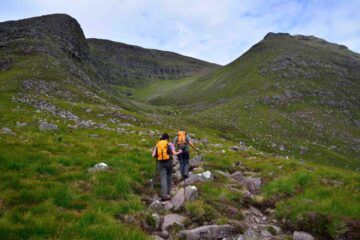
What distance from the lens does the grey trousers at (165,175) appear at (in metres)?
12.7

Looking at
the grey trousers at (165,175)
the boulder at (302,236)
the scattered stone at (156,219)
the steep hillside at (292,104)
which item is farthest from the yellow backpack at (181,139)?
the steep hillside at (292,104)

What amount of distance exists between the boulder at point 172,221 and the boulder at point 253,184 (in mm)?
4947

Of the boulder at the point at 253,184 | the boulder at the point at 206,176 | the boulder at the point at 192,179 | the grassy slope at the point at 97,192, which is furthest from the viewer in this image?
the boulder at the point at 206,176

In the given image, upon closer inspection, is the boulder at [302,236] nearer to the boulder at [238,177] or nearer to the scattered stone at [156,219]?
the scattered stone at [156,219]

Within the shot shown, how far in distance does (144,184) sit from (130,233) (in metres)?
5.47

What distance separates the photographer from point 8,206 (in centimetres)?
893

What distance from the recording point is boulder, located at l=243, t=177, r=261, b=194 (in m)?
14.1

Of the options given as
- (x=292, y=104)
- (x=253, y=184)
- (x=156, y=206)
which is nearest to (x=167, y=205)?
(x=156, y=206)

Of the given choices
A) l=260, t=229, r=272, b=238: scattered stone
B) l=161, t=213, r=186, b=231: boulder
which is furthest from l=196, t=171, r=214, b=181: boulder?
l=260, t=229, r=272, b=238: scattered stone

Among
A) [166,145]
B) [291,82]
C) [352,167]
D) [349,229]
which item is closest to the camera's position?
[349,229]

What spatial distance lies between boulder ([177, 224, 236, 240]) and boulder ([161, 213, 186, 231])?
575 millimetres

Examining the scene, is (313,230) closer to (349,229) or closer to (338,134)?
(349,229)

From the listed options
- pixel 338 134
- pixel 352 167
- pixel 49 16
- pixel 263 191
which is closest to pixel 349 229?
pixel 263 191

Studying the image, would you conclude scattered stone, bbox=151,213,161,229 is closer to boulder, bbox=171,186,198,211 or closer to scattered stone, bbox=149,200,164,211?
scattered stone, bbox=149,200,164,211
